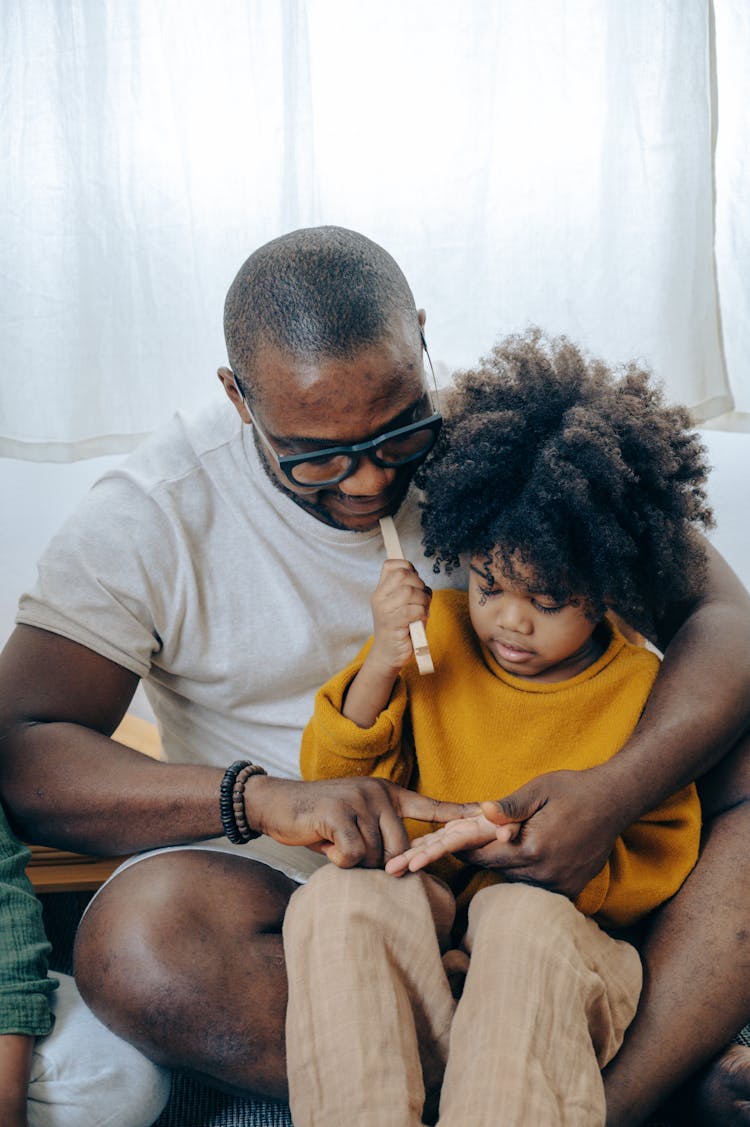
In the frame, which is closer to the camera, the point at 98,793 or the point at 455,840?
the point at 455,840

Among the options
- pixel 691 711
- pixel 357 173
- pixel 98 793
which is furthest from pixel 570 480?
pixel 357 173

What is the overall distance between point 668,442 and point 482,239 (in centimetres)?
75

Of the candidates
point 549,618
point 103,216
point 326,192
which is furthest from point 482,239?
point 549,618

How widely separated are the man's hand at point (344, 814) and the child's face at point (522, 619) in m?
0.20

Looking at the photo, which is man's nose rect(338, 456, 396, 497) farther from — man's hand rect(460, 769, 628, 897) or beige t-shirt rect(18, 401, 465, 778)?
man's hand rect(460, 769, 628, 897)

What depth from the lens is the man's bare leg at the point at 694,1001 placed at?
1.21 m

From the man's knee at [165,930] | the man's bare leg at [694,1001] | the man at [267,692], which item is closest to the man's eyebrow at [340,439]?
the man at [267,692]

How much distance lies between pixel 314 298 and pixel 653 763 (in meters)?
0.64

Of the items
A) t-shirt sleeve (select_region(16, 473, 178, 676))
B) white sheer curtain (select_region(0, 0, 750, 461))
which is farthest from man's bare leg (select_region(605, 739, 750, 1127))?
white sheer curtain (select_region(0, 0, 750, 461))

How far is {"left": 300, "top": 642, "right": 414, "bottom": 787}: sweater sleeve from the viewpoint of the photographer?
1.31 m

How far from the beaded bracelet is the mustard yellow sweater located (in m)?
0.10

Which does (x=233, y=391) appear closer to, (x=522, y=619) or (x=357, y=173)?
(x=522, y=619)

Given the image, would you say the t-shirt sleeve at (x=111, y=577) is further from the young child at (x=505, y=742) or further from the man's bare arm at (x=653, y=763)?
the man's bare arm at (x=653, y=763)

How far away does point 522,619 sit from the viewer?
4.26 feet
